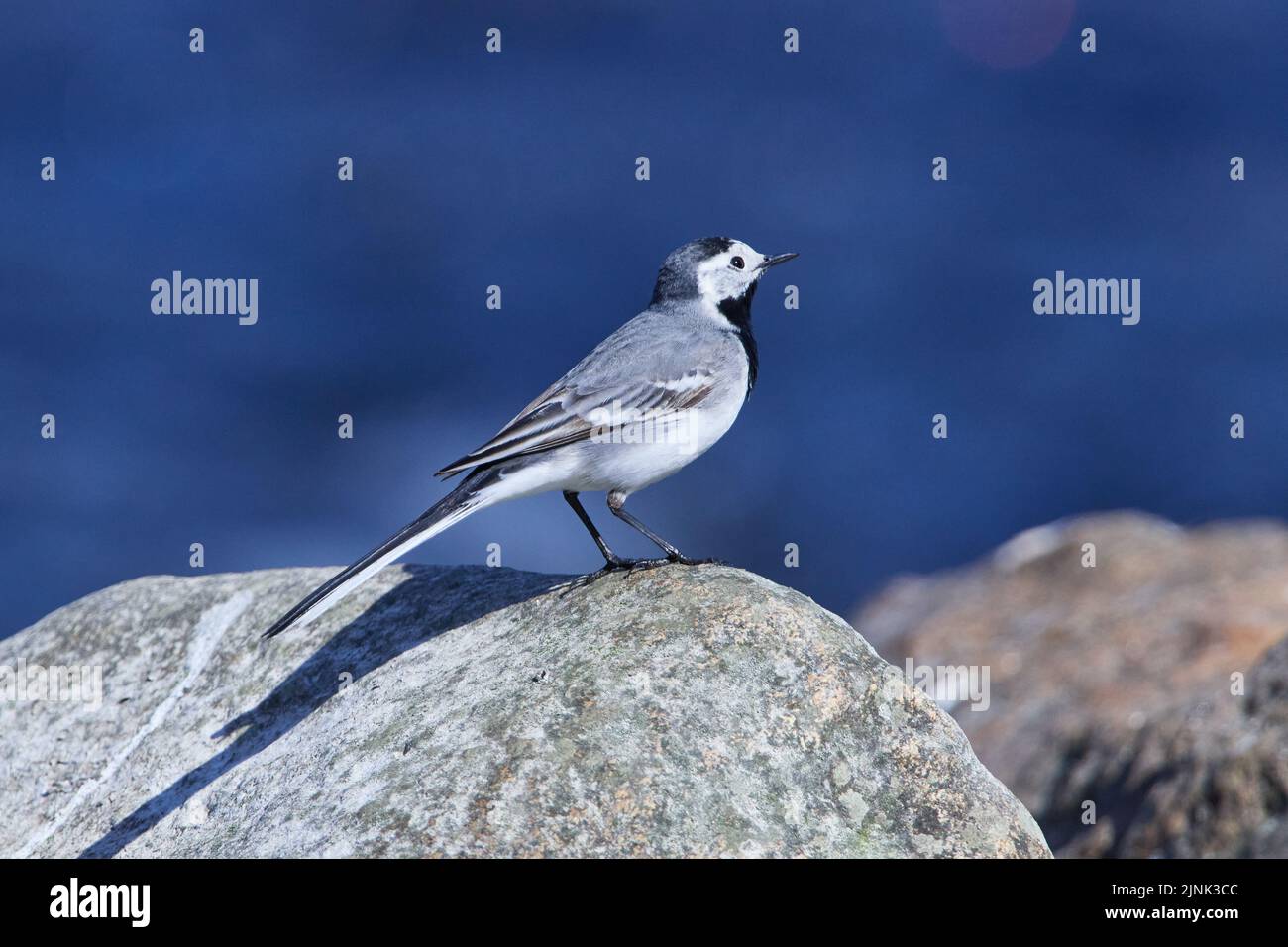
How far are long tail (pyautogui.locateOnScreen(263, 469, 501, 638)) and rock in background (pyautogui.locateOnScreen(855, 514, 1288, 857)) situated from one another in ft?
13.6

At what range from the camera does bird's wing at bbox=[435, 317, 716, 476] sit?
280 inches

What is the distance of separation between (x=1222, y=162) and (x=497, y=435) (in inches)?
907

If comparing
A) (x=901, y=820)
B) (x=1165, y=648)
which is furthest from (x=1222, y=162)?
(x=901, y=820)

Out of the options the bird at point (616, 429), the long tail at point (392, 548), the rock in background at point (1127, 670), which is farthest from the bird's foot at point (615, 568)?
the rock in background at point (1127, 670)

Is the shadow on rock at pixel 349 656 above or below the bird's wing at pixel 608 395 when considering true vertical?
below

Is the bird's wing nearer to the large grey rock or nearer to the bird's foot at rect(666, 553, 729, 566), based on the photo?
the large grey rock

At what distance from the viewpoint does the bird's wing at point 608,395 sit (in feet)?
23.4

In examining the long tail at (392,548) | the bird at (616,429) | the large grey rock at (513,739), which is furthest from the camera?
the bird at (616,429)

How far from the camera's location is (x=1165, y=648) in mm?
10133

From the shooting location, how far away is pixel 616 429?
727cm

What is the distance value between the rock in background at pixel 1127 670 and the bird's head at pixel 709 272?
372 cm

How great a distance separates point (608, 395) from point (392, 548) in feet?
5.25

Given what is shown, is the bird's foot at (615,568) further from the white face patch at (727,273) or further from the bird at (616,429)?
the white face patch at (727,273)

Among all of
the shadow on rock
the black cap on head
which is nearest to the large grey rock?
the shadow on rock
